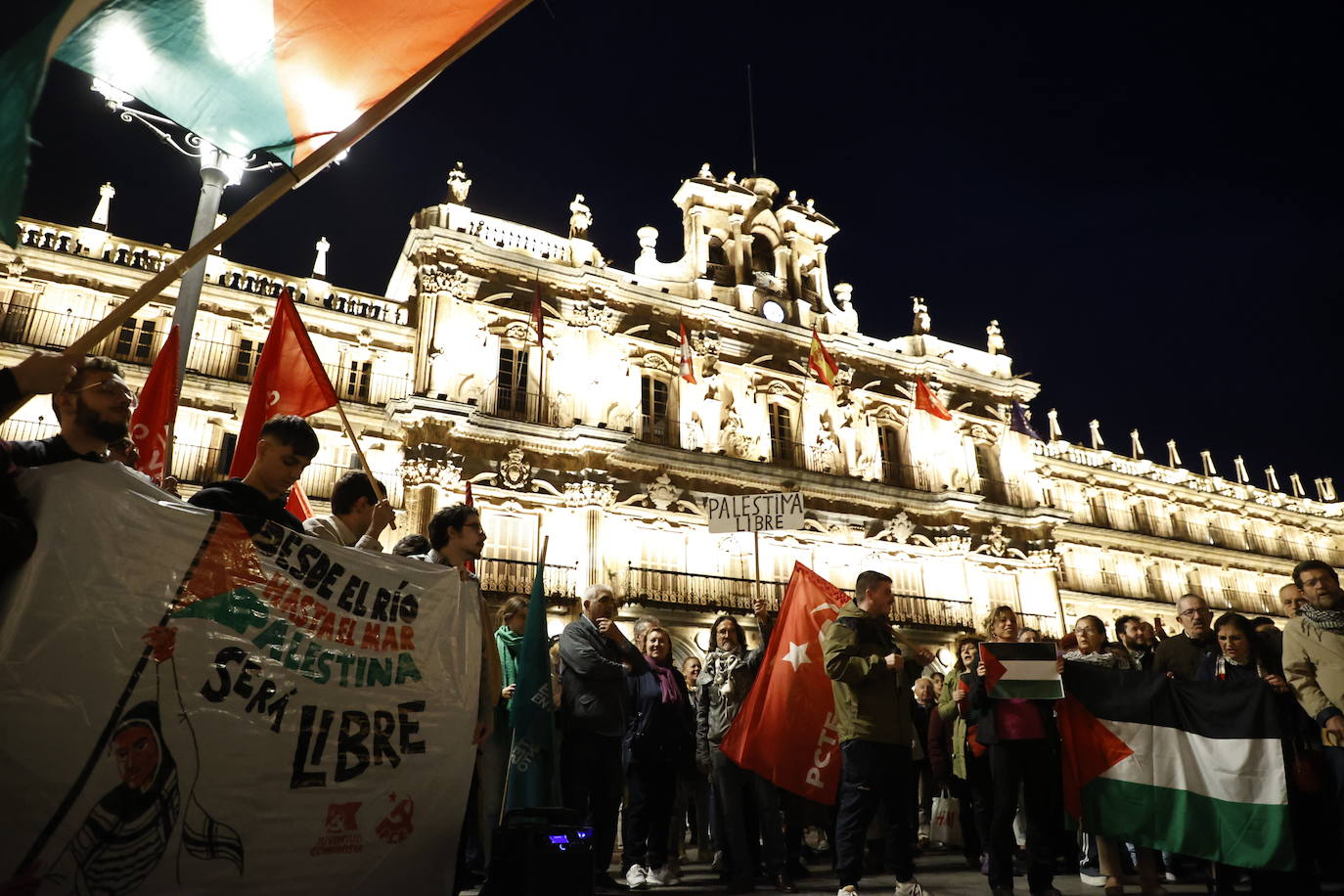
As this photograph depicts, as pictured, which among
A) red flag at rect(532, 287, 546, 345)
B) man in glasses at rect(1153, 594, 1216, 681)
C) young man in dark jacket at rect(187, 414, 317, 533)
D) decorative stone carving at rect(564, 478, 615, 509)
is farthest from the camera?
decorative stone carving at rect(564, 478, 615, 509)

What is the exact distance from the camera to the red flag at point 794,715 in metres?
5.93

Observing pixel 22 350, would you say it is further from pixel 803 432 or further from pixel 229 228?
pixel 803 432

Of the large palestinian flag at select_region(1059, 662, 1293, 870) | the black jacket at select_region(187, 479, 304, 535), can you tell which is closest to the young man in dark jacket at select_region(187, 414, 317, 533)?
the black jacket at select_region(187, 479, 304, 535)

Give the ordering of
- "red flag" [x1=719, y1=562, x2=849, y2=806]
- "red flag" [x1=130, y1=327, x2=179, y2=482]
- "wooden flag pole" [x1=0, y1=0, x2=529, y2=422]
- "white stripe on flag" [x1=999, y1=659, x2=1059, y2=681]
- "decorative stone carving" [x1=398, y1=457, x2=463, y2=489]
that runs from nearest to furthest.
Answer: "wooden flag pole" [x1=0, y1=0, x2=529, y2=422] < "white stripe on flag" [x1=999, y1=659, x2=1059, y2=681] < "red flag" [x1=719, y1=562, x2=849, y2=806] < "red flag" [x1=130, y1=327, x2=179, y2=482] < "decorative stone carving" [x1=398, y1=457, x2=463, y2=489]

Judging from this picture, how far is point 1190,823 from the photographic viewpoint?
5.33m

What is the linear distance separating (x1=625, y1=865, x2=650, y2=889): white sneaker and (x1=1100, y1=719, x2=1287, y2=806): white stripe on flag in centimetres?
327

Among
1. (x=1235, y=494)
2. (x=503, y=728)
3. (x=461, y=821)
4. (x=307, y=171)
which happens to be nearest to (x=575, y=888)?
(x=461, y=821)

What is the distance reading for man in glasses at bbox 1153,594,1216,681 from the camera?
6.09 m

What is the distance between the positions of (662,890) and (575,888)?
2395 millimetres

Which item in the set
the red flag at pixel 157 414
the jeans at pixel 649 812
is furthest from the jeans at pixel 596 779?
the red flag at pixel 157 414

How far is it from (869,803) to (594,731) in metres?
1.88

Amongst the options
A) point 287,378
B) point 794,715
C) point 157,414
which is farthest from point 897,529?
point 157,414

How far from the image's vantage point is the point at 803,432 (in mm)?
21094

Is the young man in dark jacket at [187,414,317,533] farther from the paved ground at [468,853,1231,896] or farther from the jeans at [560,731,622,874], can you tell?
the paved ground at [468,853,1231,896]
